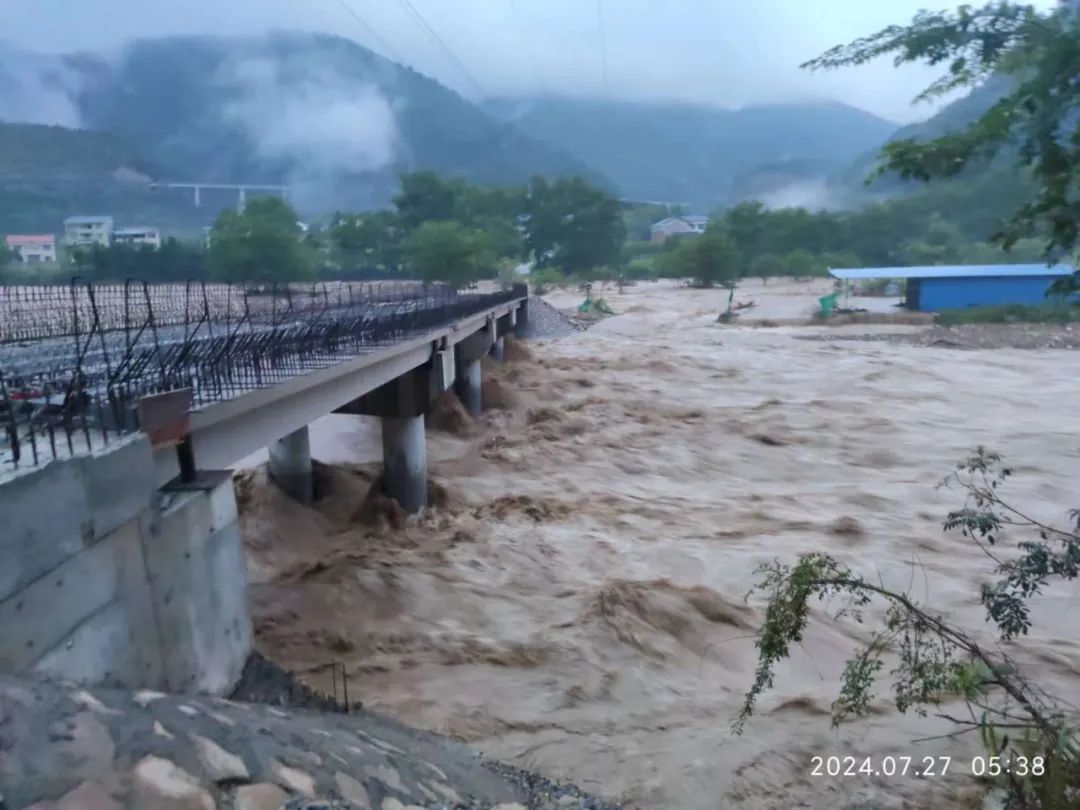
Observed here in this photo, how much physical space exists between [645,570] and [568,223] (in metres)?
97.3

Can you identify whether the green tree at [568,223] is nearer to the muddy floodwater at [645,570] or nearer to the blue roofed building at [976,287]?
the blue roofed building at [976,287]

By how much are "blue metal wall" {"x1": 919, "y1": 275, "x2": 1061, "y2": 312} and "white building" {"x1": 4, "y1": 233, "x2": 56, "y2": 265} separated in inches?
2167

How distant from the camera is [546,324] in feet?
185

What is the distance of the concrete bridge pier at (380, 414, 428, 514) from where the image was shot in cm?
1889

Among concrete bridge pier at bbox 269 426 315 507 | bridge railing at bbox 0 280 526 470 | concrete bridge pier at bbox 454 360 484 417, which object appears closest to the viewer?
bridge railing at bbox 0 280 526 470

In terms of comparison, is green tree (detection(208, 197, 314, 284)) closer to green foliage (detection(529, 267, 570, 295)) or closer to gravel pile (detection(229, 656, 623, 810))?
gravel pile (detection(229, 656, 623, 810))

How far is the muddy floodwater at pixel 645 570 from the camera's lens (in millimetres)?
8641

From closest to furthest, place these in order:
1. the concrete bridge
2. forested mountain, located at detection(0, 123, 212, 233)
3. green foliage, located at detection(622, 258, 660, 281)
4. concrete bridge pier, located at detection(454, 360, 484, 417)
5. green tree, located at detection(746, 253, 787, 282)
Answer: the concrete bridge
concrete bridge pier, located at detection(454, 360, 484, 417)
forested mountain, located at detection(0, 123, 212, 233)
green tree, located at detection(746, 253, 787, 282)
green foliage, located at detection(622, 258, 660, 281)

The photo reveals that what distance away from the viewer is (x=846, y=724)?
8891mm

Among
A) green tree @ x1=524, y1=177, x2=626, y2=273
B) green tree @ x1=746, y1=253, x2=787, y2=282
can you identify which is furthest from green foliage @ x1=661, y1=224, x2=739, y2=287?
green tree @ x1=524, y1=177, x2=626, y2=273

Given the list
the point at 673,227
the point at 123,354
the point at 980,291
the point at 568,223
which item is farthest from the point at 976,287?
the point at 673,227

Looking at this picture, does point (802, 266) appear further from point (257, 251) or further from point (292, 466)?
point (292, 466)

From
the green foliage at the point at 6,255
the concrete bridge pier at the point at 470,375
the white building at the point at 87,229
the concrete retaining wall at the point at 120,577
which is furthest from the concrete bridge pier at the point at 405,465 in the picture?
the white building at the point at 87,229

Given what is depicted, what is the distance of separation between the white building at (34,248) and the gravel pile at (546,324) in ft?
94.9
